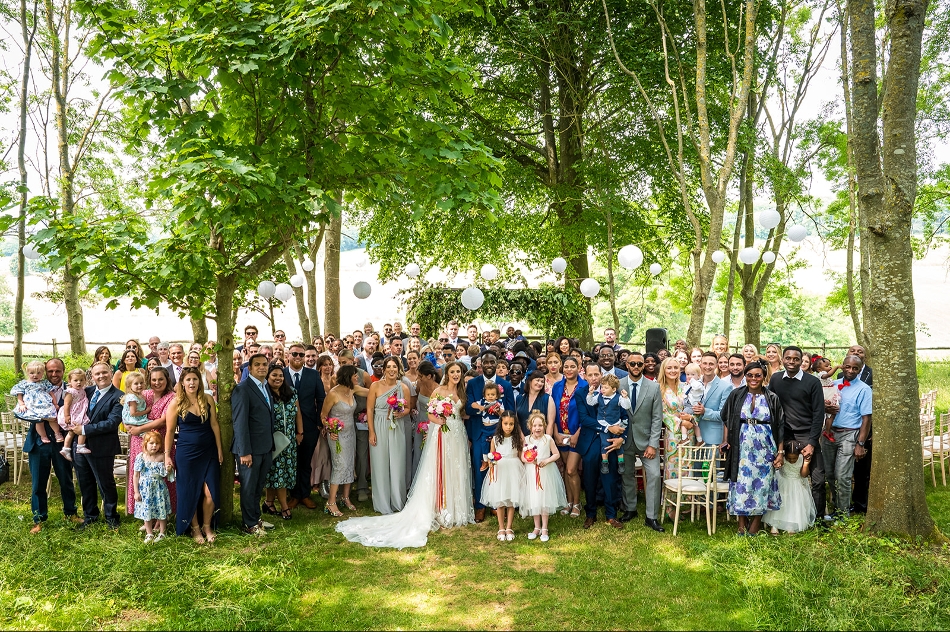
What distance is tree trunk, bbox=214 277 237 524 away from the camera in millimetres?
6746

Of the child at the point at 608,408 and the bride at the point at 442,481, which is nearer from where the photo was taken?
the child at the point at 608,408

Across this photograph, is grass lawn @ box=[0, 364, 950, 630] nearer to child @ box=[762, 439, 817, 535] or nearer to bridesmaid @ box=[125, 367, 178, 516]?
child @ box=[762, 439, 817, 535]

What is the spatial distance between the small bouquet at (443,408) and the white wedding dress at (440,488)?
0.06 m

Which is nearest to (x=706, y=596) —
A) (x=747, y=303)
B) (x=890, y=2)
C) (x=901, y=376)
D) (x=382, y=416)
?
(x=901, y=376)

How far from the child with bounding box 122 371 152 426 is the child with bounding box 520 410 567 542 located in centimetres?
396

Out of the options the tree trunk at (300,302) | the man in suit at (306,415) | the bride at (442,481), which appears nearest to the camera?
the bride at (442,481)

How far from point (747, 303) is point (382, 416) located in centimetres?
1557

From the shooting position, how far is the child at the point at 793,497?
21.0 feet

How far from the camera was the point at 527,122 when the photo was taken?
64.5ft

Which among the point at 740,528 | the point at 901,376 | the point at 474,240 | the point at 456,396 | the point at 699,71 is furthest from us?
the point at 474,240

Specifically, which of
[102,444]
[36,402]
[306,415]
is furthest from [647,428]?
[36,402]

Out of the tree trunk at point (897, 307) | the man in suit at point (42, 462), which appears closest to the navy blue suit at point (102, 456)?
the man in suit at point (42, 462)

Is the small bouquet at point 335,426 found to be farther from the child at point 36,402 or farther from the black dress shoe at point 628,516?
the black dress shoe at point 628,516

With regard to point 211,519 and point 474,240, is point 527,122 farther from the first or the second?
point 211,519
